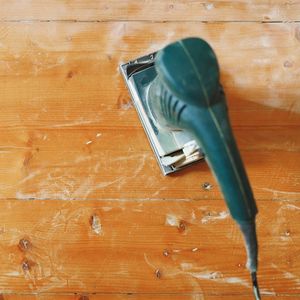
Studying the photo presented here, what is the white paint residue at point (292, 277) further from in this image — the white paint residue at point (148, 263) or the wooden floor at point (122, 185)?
the white paint residue at point (148, 263)

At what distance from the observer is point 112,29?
619 millimetres

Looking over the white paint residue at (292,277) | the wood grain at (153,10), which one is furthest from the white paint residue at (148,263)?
the wood grain at (153,10)

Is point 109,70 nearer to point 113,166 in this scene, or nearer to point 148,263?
point 113,166

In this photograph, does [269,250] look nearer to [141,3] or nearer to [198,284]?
[198,284]

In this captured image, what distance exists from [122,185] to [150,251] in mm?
87

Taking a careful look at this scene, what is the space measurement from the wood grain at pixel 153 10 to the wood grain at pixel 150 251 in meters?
0.23

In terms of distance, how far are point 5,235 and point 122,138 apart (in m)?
0.18

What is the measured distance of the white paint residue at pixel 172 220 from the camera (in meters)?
0.60

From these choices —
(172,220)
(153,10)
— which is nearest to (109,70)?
(153,10)

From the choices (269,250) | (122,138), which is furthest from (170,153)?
(269,250)

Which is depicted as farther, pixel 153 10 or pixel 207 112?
pixel 153 10

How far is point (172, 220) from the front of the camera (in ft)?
1.96

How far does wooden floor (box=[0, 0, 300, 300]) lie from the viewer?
595mm

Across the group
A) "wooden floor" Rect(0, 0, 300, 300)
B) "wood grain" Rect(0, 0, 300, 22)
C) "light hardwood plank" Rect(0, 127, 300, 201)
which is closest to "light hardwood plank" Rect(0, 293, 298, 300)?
"wooden floor" Rect(0, 0, 300, 300)
